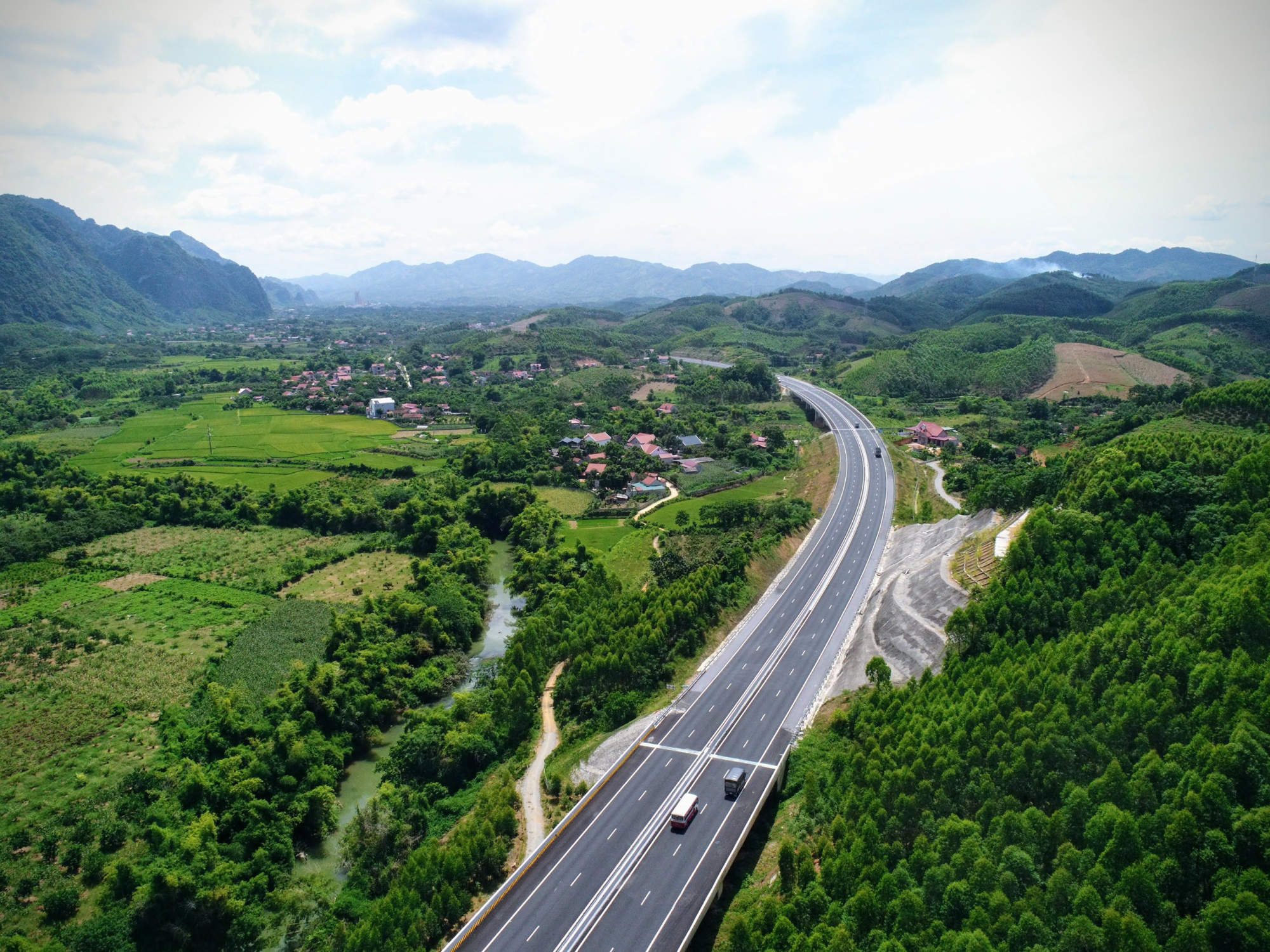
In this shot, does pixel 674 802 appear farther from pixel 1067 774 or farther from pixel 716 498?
pixel 716 498

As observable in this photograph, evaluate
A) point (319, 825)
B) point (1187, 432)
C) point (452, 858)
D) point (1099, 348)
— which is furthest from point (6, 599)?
point (1099, 348)

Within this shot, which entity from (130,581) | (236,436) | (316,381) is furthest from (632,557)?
(316,381)

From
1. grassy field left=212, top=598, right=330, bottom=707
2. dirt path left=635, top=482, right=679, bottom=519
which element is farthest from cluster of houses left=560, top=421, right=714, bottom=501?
grassy field left=212, top=598, right=330, bottom=707

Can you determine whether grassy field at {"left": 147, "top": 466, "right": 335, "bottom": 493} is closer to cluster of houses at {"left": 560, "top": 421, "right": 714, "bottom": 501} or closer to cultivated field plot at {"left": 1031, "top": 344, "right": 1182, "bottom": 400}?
cluster of houses at {"left": 560, "top": 421, "right": 714, "bottom": 501}

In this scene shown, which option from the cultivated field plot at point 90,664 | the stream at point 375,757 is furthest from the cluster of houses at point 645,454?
the cultivated field plot at point 90,664

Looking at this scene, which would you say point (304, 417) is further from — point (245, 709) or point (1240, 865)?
point (1240, 865)
